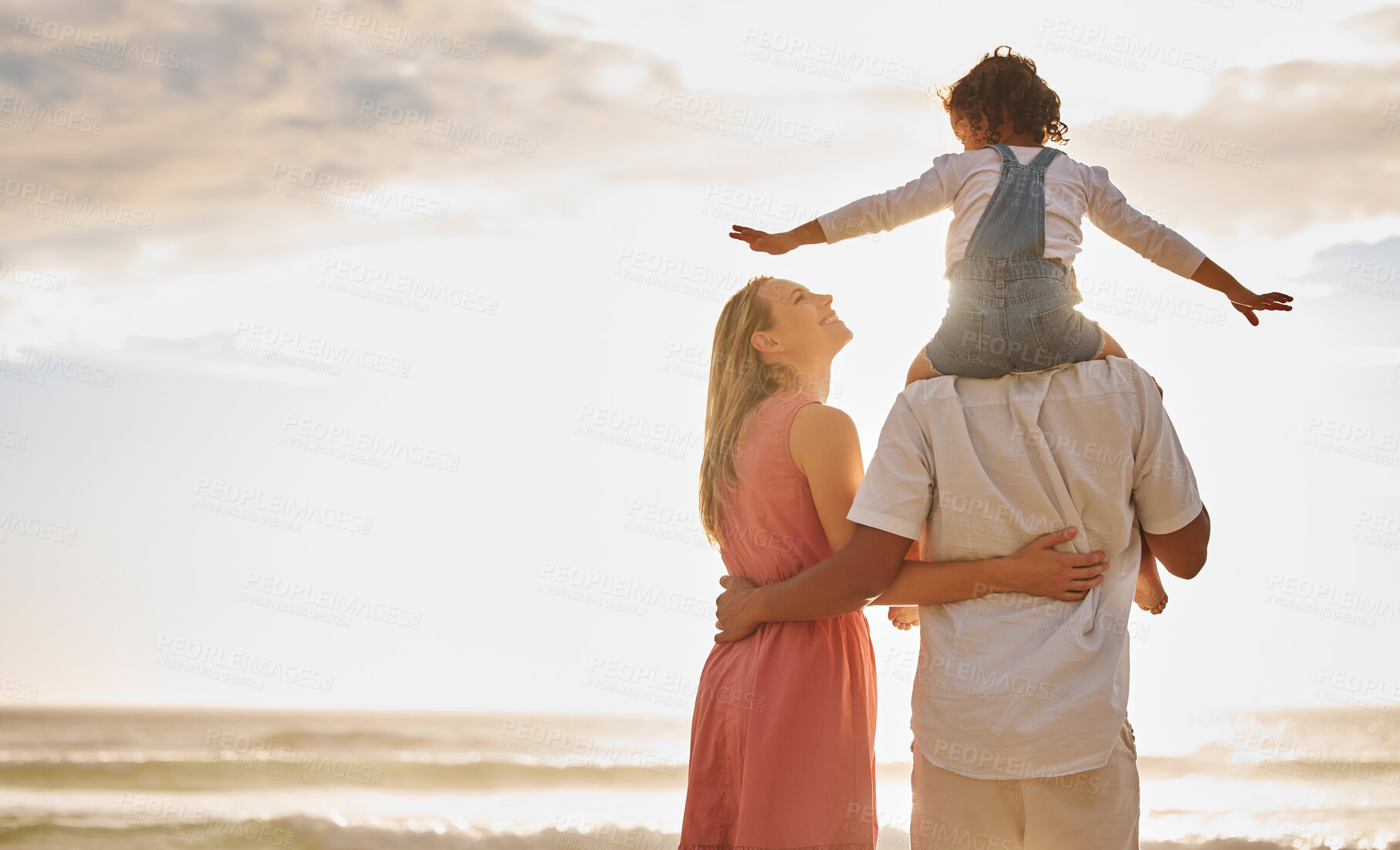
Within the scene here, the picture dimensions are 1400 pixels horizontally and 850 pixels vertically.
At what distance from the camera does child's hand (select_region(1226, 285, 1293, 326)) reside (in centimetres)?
286

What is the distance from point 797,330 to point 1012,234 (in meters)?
0.77

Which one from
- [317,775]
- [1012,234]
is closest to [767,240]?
[1012,234]

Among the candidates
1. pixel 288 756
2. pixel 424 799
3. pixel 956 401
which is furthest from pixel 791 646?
pixel 288 756

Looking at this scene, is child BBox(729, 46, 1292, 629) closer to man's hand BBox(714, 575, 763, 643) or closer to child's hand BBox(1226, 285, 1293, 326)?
child's hand BBox(1226, 285, 1293, 326)

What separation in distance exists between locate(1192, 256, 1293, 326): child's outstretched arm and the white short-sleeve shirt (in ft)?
2.18

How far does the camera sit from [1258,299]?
9.43ft

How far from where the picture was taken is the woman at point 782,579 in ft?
8.46

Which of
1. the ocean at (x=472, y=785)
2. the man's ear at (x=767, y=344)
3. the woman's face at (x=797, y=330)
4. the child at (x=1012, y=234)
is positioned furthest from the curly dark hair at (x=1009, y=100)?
the ocean at (x=472, y=785)

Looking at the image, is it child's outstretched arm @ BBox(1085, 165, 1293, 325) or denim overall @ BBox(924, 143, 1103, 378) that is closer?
denim overall @ BBox(924, 143, 1103, 378)

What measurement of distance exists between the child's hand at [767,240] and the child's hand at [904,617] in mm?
1080

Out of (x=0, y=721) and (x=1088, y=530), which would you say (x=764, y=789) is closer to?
(x=1088, y=530)

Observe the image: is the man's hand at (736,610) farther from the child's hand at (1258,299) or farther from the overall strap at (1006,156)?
the child's hand at (1258,299)

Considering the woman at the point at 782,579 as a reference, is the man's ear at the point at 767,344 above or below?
above

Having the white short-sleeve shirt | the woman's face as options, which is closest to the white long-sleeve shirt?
the woman's face
